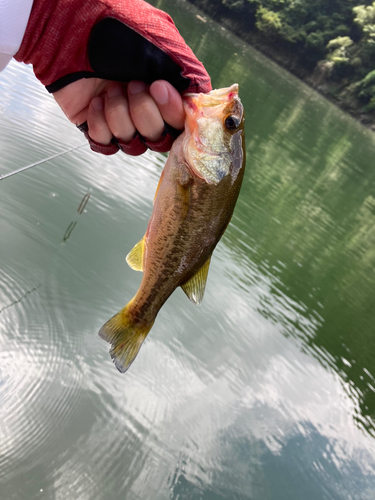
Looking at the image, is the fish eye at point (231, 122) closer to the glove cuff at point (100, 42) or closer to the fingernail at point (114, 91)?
the glove cuff at point (100, 42)

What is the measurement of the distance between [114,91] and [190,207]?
0.72m

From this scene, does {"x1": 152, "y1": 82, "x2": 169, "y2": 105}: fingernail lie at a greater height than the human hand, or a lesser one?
greater

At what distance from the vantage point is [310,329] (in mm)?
8484

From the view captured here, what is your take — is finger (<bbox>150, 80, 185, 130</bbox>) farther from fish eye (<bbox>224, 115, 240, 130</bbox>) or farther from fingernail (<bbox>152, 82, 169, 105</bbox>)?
fish eye (<bbox>224, 115, 240, 130</bbox>)

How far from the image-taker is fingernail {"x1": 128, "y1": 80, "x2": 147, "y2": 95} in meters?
1.73

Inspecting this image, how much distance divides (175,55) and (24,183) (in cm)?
619

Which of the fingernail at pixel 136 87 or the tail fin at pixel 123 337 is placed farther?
the tail fin at pixel 123 337

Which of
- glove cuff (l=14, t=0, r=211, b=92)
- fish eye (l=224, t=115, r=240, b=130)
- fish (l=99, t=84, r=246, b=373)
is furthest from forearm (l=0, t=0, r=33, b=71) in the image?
fish eye (l=224, t=115, r=240, b=130)

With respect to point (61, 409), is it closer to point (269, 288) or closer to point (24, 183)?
point (24, 183)

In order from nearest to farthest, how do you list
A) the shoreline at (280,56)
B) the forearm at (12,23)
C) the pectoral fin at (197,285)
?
the forearm at (12,23)
the pectoral fin at (197,285)
the shoreline at (280,56)

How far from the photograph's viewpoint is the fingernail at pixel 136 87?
1729 mm

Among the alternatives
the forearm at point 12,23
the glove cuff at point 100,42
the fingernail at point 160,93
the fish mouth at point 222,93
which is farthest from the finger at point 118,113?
the forearm at point 12,23

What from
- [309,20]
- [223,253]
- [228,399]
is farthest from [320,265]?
[309,20]

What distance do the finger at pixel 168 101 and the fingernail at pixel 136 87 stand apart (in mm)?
91
